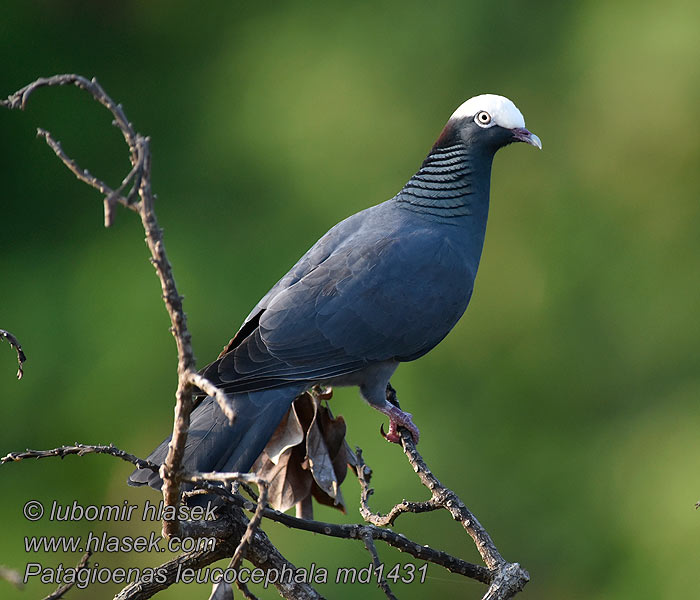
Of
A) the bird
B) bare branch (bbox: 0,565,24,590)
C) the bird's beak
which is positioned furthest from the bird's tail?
the bird's beak

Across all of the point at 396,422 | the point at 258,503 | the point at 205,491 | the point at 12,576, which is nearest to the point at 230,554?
the point at 205,491

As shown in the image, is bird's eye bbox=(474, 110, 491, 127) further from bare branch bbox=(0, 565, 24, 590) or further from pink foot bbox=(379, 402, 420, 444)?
bare branch bbox=(0, 565, 24, 590)

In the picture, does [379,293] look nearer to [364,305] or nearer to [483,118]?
[364,305]

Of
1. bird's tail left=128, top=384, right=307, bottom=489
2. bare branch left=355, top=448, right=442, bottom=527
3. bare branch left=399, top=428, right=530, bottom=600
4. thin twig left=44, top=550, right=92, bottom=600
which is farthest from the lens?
bird's tail left=128, top=384, right=307, bottom=489

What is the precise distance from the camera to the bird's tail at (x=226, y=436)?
5.97 feet

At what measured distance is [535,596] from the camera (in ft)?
11.3

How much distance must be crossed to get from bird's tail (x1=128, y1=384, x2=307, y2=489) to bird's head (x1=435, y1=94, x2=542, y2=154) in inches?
34.8

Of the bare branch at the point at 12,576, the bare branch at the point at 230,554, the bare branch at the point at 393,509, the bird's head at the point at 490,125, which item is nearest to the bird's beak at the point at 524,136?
the bird's head at the point at 490,125

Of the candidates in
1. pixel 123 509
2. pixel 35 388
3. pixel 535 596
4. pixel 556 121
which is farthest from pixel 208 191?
pixel 123 509

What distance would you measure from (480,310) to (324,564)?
119cm

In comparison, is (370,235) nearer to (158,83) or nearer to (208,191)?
(208,191)

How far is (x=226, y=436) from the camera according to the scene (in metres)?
1.85

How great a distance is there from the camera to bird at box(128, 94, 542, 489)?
6.64 ft

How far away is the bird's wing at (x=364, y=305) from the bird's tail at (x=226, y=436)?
150mm
